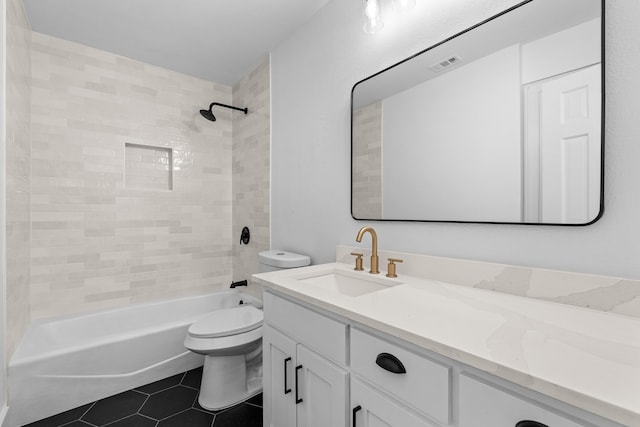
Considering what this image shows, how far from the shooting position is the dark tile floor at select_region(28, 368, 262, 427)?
163cm

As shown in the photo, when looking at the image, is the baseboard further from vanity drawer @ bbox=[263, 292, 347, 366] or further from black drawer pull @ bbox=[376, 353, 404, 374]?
black drawer pull @ bbox=[376, 353, 404, 374]

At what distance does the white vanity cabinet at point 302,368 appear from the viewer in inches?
37.8

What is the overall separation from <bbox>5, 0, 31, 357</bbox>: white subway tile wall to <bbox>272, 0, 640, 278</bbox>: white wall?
62.1 inches

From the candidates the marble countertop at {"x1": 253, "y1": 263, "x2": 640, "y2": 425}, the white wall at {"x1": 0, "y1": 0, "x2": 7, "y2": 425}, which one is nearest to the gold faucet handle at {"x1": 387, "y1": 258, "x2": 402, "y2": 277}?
the marble countertop at {"x1": 253, "y1": 263, "x2": 640, "y2": 425}

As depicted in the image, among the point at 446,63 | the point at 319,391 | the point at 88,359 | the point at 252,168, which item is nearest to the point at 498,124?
the point at 446,63

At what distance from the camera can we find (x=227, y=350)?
1.71 metres

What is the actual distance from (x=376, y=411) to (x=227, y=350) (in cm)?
116

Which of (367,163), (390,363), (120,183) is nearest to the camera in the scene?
(390,363)

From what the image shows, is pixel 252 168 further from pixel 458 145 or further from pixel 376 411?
pixel 376 411

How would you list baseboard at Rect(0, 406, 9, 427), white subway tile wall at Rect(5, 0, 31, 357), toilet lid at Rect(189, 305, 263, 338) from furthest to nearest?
toilet lid at Rect(189, 305, 263, 338) → white subway tile wall at Rect(5, 0, 31, 357) → baseboard at Rect(0, 406, 9, 427)

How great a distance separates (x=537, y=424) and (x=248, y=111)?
113 inches

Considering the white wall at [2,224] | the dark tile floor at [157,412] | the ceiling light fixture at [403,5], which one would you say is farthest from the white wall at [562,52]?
the white wall at [2,224]

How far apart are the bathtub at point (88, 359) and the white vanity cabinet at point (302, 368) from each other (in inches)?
45.4

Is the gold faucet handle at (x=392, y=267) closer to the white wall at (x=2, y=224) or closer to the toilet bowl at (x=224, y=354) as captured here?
the toilet bowl at (x=224, y=354)
